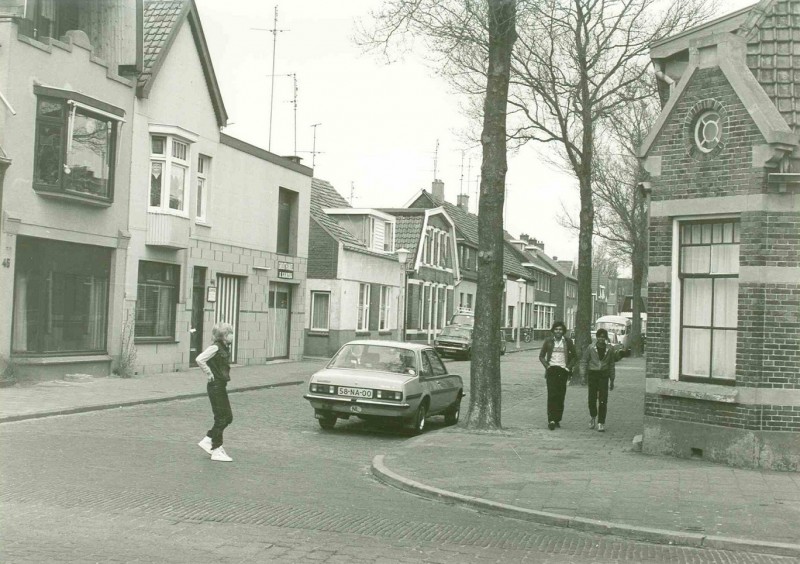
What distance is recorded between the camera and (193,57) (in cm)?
2466

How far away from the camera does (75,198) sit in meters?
19.2

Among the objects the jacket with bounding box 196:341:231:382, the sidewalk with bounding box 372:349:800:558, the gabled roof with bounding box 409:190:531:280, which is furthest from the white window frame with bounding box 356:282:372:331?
the jacket with bounding box 196:341:231:382

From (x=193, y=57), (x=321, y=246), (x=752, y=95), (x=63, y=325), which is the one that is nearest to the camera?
(x=752, y=95)

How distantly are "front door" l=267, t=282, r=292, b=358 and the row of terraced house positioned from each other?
0.07m

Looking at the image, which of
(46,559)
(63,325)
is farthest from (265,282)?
(46,559)

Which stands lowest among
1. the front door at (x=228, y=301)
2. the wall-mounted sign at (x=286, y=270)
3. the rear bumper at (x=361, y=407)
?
the rear bumper at (x=361, y=407)

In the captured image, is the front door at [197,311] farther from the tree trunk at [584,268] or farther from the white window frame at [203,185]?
the tree trunk at [584,268]

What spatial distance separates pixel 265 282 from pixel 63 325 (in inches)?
390

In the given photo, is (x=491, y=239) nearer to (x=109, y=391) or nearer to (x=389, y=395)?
(x=389, y=395)

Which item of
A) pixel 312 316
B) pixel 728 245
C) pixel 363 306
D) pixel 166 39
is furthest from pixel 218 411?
pixel 363 306

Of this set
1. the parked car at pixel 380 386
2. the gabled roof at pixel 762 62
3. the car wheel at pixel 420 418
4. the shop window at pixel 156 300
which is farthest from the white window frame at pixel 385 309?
the gabled roof at pixel 762 62

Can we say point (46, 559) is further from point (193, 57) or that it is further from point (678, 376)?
point (193, 57)

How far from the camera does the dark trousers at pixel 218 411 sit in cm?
1127

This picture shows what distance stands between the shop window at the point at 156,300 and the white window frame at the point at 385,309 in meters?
16.8
